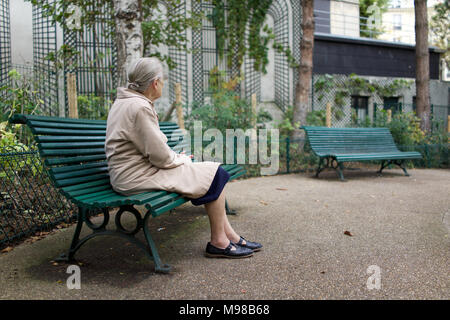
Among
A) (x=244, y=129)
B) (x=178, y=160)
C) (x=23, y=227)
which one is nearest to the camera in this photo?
(x=178, y=160)

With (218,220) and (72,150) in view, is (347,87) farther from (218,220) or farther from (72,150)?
(72,150)

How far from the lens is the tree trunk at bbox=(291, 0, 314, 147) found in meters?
10.1

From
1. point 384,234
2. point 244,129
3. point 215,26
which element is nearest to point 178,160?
point 384,234

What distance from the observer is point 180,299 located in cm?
231

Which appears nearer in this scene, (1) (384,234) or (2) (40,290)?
(2) (40,290)

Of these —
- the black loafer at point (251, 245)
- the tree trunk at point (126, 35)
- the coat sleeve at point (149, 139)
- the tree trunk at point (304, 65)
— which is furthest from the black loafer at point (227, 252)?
the tree trunk at point (304, 65)

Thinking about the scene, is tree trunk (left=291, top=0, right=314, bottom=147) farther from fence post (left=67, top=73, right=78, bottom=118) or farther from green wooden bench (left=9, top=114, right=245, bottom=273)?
green wooden bench (left=9, top=114, right=245, bottom=273)

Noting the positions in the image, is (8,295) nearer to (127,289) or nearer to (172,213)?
(127,289)

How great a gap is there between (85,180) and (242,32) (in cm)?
1241

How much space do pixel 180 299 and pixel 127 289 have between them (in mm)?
380

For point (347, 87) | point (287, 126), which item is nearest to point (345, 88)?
point (347, 87)

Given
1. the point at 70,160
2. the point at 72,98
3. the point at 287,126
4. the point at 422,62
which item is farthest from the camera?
the point at 422,62

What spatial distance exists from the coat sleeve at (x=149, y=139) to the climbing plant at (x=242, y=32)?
1177 centimetres

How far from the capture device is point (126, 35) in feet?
17.8
